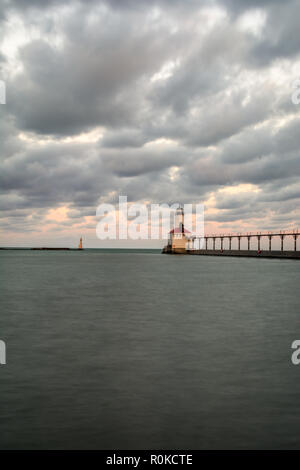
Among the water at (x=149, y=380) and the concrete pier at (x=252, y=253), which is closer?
the water at (x=149, y=380)

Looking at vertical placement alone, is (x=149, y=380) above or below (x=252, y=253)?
below

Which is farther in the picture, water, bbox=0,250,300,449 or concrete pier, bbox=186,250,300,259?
concrete pier, bbox=186,250,300,259

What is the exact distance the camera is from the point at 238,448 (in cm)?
716

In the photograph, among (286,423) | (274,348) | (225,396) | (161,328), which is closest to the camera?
(286,423)

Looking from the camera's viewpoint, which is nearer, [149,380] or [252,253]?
[149,380]

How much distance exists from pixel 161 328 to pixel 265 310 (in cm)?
827

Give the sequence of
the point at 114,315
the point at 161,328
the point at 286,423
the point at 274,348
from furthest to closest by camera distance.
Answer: the point at 114,315, the point at 161,328, the point at 274,348, the point at 286,423

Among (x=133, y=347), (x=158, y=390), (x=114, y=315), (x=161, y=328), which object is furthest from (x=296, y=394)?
(x=114, y=315)

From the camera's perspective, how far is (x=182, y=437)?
752cm

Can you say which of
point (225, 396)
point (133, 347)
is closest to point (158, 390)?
point (225, 396)

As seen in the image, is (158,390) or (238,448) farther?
(158,390)

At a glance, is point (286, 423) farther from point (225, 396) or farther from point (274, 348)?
point (274, 348)

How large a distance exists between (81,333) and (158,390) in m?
8.30
